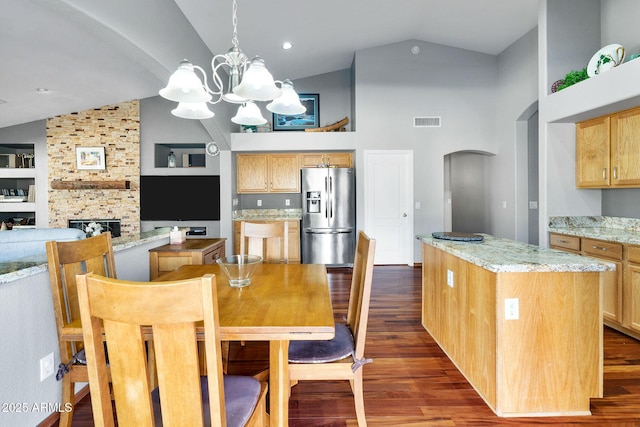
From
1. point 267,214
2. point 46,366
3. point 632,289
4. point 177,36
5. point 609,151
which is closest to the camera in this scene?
point 46,366

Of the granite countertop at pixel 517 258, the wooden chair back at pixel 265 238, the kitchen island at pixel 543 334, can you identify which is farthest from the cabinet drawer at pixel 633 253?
the wooden chair back at pixel 265 238

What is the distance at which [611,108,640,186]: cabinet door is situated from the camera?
300cm

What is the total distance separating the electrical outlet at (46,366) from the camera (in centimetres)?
169

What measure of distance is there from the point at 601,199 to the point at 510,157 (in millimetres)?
1766

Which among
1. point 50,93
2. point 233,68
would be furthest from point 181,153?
point 233,68

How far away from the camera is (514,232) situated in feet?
17.4

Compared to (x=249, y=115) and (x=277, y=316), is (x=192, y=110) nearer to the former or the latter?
(x=249, y=115)

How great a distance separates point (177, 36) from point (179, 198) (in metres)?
3.61

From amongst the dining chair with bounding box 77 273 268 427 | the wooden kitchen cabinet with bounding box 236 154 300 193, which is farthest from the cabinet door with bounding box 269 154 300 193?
the dining chair with bounding box 77 273 268 427

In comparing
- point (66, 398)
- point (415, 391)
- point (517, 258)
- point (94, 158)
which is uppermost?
point (94, 158)

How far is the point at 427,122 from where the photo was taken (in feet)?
18.6

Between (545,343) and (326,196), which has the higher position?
(326,196)

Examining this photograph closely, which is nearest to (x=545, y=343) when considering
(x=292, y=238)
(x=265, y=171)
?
(x=292, y=238)

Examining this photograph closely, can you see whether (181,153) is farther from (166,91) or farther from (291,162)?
(166,91)
